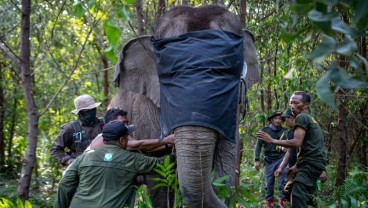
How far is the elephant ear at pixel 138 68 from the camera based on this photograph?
5.14 metres

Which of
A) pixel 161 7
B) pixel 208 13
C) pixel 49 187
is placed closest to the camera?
pixel 208 13

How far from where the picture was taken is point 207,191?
4.06 metres

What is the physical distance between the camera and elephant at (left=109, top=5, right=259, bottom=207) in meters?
4.00

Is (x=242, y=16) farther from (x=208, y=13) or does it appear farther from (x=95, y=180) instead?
(x=95, y=180)

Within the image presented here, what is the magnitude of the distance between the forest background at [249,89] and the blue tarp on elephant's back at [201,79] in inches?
18.4

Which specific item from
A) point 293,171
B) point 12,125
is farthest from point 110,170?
point 12,125

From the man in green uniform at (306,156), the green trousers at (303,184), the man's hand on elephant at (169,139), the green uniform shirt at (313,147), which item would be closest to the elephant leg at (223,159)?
the man's hand on elephant at (169,139)

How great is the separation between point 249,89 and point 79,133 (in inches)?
161

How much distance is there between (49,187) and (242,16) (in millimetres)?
6720

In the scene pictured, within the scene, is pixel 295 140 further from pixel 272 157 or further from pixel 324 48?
pixel 324 48

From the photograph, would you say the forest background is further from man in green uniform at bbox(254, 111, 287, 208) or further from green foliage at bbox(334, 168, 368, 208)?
man in green uniform at bbox(254, 111, 287, 208)

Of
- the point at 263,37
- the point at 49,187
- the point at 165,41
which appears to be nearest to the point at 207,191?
the point at 165,41

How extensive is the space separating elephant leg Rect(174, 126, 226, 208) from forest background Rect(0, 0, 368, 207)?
541 millimetres

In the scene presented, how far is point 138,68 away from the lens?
205 inches
